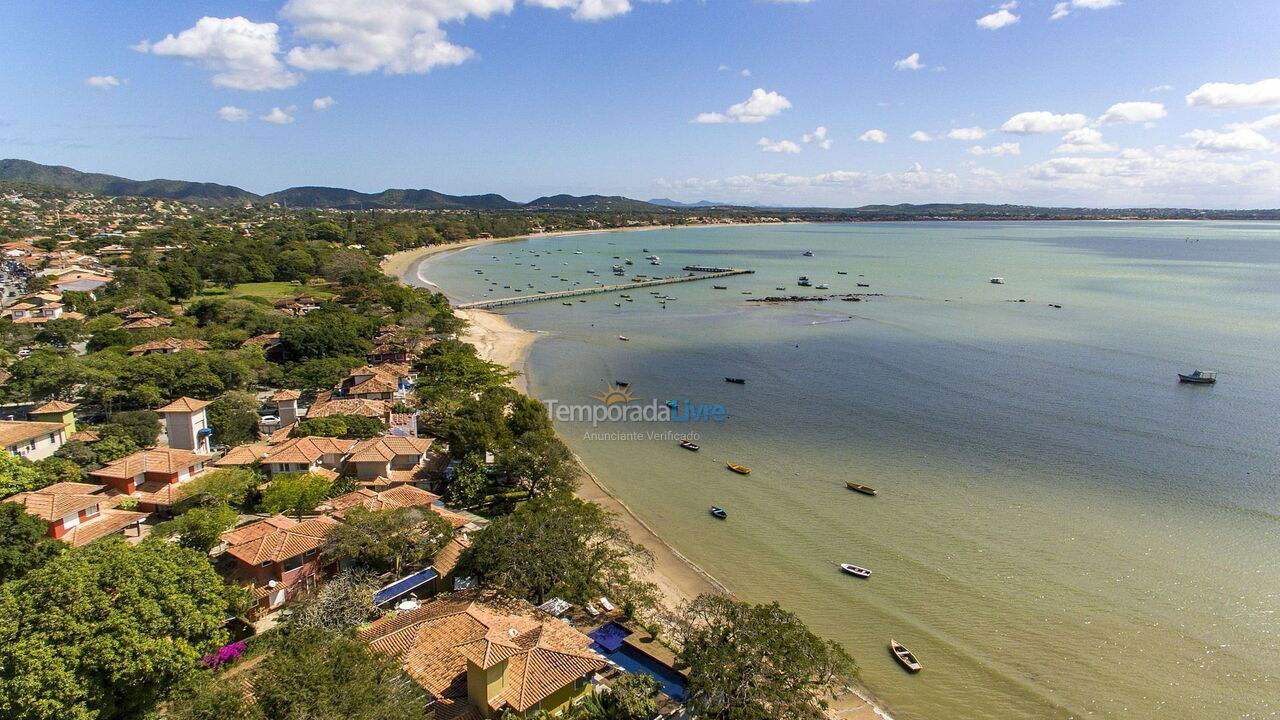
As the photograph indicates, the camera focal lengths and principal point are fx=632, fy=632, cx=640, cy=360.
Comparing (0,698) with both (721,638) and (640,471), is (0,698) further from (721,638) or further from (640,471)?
(640,471)

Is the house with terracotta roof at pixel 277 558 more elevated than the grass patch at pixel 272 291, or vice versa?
the grass patch at pixel 272 291

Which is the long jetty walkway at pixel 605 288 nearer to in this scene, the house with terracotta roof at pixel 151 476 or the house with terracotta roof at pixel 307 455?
the house with terracotta roof at pixel 307 455

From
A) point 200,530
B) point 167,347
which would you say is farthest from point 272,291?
point 200,530

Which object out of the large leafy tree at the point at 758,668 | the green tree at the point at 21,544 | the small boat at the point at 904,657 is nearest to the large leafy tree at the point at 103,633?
the green tree at the point at 21,544

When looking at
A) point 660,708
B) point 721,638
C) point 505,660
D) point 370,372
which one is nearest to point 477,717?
point 505,660

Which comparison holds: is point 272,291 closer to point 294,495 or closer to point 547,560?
point 294,495

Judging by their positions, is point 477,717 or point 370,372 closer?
point 477,717
